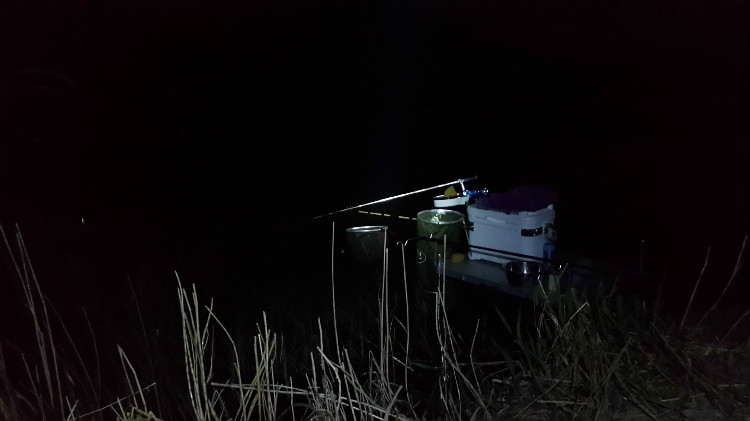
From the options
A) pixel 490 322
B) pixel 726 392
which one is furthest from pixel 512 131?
pixel 726 392

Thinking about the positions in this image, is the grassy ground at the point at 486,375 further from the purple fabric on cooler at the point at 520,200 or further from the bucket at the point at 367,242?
the bucket at the point at 367,242

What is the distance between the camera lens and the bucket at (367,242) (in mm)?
5141

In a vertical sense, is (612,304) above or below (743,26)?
below

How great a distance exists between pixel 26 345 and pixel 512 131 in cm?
835

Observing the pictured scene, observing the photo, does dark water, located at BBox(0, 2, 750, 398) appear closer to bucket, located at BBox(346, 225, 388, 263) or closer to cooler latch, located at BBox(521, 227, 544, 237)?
bucket, located at BBox(346, 225, 388, 263)

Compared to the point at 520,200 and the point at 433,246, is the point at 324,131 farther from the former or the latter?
the point at 520,200

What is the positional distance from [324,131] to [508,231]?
278 inches

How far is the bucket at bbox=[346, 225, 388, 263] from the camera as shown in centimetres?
514

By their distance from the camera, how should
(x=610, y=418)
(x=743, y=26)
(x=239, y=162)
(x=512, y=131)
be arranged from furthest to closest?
(x=512, y=131) → (x=239, y=162) → (x=743, y=26) → (x=610, y=418)

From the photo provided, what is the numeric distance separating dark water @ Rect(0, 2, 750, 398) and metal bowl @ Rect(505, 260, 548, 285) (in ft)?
3.81

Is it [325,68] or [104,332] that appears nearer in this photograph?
[104,332]

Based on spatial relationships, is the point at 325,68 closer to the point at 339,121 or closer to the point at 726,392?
the point at 339,121

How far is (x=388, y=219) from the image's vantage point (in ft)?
19.9

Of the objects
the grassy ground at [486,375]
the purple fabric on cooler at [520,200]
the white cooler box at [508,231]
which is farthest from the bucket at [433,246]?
the grassy ground at [486,375]
